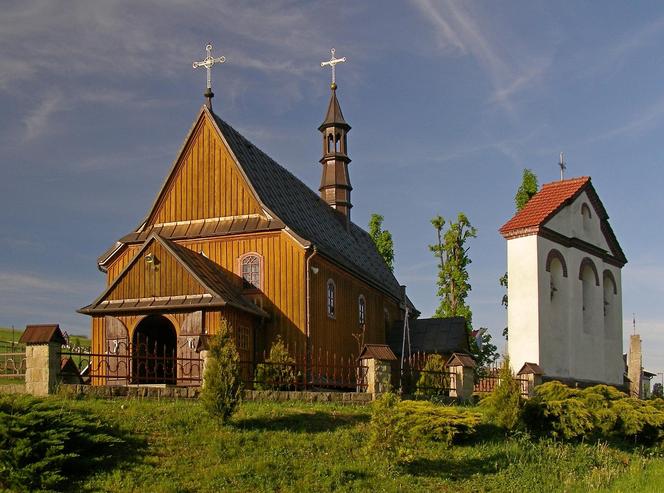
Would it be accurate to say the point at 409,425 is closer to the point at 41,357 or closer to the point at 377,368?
the point at 377,368

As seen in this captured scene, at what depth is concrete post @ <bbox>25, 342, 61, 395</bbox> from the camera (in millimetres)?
17750

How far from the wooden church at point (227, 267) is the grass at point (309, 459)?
18.5 ft

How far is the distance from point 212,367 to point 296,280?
9.47 metres

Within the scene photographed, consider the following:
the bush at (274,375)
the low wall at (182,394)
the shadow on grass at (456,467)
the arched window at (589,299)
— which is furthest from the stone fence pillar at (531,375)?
the shadow on grass at (456,467)

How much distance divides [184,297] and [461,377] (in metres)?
7.57

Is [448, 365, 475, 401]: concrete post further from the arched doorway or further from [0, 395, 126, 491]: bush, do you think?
[0, 395, 126, 491]: bush

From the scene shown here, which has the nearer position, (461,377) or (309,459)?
(309,459)

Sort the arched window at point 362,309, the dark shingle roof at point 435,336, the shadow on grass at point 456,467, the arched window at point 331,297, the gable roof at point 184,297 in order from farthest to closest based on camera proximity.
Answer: the dark shingle roof at point 435,336 < the arched window at point 362,309 < the arched window at point 331,297 < the gable roof at point 184,297 < the shadow on grass at point 456,467

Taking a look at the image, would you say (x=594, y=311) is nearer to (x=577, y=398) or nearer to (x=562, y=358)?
(x=562, y=358)

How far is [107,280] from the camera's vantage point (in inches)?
1125

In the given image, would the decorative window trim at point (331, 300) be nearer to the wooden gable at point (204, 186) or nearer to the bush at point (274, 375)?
the wooden gable at point (204, 186)

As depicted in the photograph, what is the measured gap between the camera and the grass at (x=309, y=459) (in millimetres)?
13602

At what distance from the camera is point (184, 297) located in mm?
22922

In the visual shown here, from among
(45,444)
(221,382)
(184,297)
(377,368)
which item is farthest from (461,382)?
(45,444)
